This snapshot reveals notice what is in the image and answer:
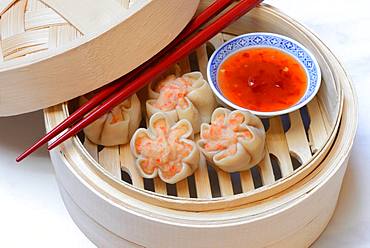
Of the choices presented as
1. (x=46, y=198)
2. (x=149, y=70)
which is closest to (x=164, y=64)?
(x=149, y=70)

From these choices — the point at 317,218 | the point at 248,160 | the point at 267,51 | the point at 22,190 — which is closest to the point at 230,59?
the point at 267,51

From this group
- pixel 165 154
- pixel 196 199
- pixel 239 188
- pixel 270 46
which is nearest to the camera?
pixel 196 199

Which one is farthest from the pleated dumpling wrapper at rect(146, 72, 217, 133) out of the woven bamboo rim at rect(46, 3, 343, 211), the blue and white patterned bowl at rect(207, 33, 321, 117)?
the woven bamboo rim at rect(46, 3, 343, 211)

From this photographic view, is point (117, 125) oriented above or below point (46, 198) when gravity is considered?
above

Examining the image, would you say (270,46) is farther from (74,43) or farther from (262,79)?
(74,43)

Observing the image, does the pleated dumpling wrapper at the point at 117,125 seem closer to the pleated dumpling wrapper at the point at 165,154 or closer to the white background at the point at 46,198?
the pleated dumpling wrapper at the point at 165,154
